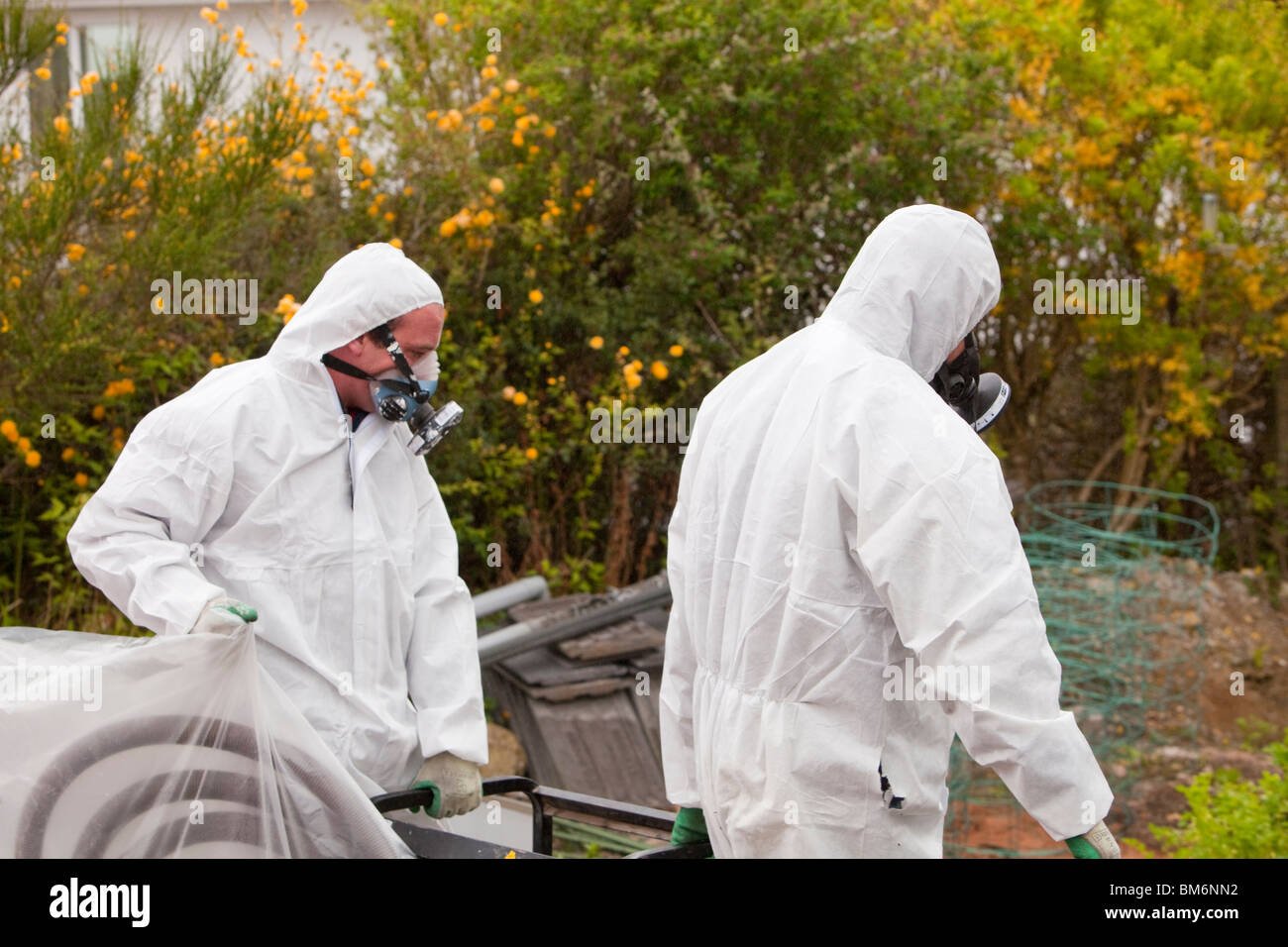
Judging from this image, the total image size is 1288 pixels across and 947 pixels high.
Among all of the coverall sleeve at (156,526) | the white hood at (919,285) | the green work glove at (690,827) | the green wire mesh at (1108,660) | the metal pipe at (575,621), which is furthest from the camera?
the green wire mesh at (1108,660)

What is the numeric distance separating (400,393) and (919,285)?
1215 mm

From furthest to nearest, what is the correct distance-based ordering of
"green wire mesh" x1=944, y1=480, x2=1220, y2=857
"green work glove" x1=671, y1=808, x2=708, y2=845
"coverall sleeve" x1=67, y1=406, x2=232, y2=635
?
1. "green wire mesh" x1=944, y1=480, x2=1220, y2=857
2. "green work glove" x1=671, y1=808, x2=708, y2=845
3. "coverall sleeve" x1=67, y1=406, x2=232, y2=635

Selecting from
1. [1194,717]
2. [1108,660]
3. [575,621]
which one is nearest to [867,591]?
[575,621]

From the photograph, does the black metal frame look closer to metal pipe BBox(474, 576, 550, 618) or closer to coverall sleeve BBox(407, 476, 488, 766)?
coverall sleeve BBox(407, 476, 488, 766)

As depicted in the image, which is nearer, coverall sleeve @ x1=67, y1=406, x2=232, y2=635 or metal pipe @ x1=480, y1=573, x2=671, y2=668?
coverall sleeve @ x1=67, y1=406, x2=232, y2=635

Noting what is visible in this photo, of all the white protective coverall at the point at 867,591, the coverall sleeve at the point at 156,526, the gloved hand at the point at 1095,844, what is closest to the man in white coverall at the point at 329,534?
the coverall sleeve at the point at 156,526

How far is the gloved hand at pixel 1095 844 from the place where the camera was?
1957 millimetres

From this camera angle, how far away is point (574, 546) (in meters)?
6.35

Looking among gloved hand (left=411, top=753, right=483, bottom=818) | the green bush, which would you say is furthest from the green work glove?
the green bush

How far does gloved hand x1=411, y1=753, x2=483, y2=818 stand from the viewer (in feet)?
9.10

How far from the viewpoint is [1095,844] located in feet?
6.44

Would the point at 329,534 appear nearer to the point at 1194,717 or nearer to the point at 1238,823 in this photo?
the point at 1238,823

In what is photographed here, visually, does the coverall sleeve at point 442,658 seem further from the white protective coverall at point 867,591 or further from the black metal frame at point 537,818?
the white protective coverall at point 867,591

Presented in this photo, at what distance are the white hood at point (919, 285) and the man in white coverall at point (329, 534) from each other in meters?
1.11
